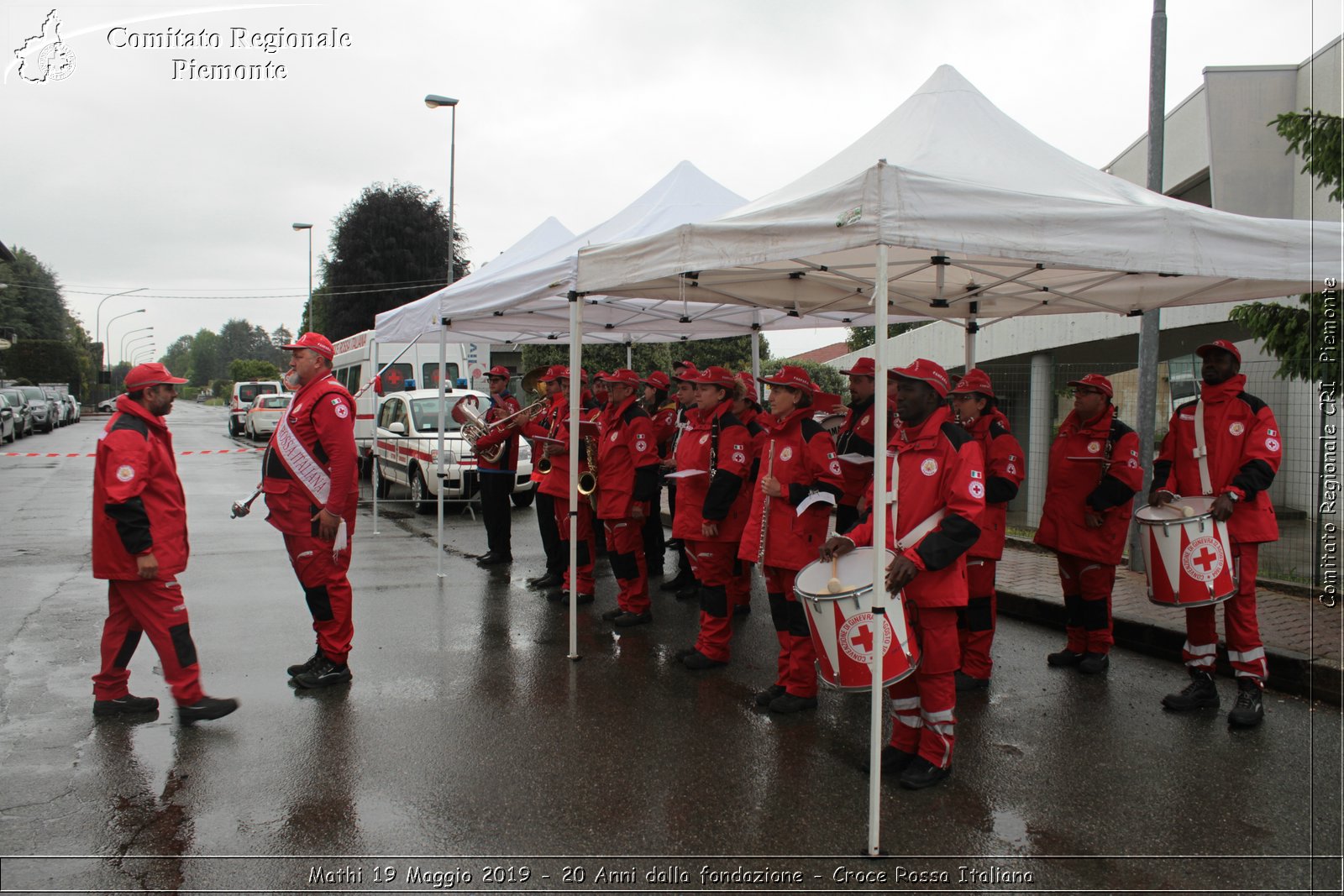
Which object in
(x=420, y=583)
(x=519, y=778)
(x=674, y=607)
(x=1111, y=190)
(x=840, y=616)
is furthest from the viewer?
(x=420, y=583)

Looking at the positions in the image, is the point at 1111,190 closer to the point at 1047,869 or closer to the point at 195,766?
the point at 1047,869

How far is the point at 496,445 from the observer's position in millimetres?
9094

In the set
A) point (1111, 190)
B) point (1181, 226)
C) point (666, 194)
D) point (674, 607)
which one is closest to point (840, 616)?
point (1181, 226)

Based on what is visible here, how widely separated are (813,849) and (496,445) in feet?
20.4

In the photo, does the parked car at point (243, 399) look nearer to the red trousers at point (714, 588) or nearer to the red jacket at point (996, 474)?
the red trousers at point (714, 588)

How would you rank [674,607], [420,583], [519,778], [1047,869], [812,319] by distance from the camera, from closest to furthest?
[1047,869] → [519,778] → [674,607] → [420,583] → [812,319]

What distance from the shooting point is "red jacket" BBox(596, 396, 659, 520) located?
7.00m

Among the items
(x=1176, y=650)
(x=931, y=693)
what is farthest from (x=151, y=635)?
(x=1176, y=650)

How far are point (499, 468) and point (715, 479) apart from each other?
4.30m

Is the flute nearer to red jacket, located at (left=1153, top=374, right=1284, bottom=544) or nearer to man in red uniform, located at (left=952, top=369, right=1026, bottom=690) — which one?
man in red uniform, located at (left=952, top=369, right=1026, bottom=690)

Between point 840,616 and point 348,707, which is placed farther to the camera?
point 348,707

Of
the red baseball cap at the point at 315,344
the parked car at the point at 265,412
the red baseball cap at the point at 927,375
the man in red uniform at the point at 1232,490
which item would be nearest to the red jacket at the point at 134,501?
the red baseball cap at the point at 315,344

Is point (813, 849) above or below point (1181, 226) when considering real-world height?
below

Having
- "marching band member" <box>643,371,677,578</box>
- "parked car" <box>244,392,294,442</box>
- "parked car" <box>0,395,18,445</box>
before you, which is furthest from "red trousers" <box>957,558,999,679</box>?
"parked car" <box>0,395,18,445</box>
